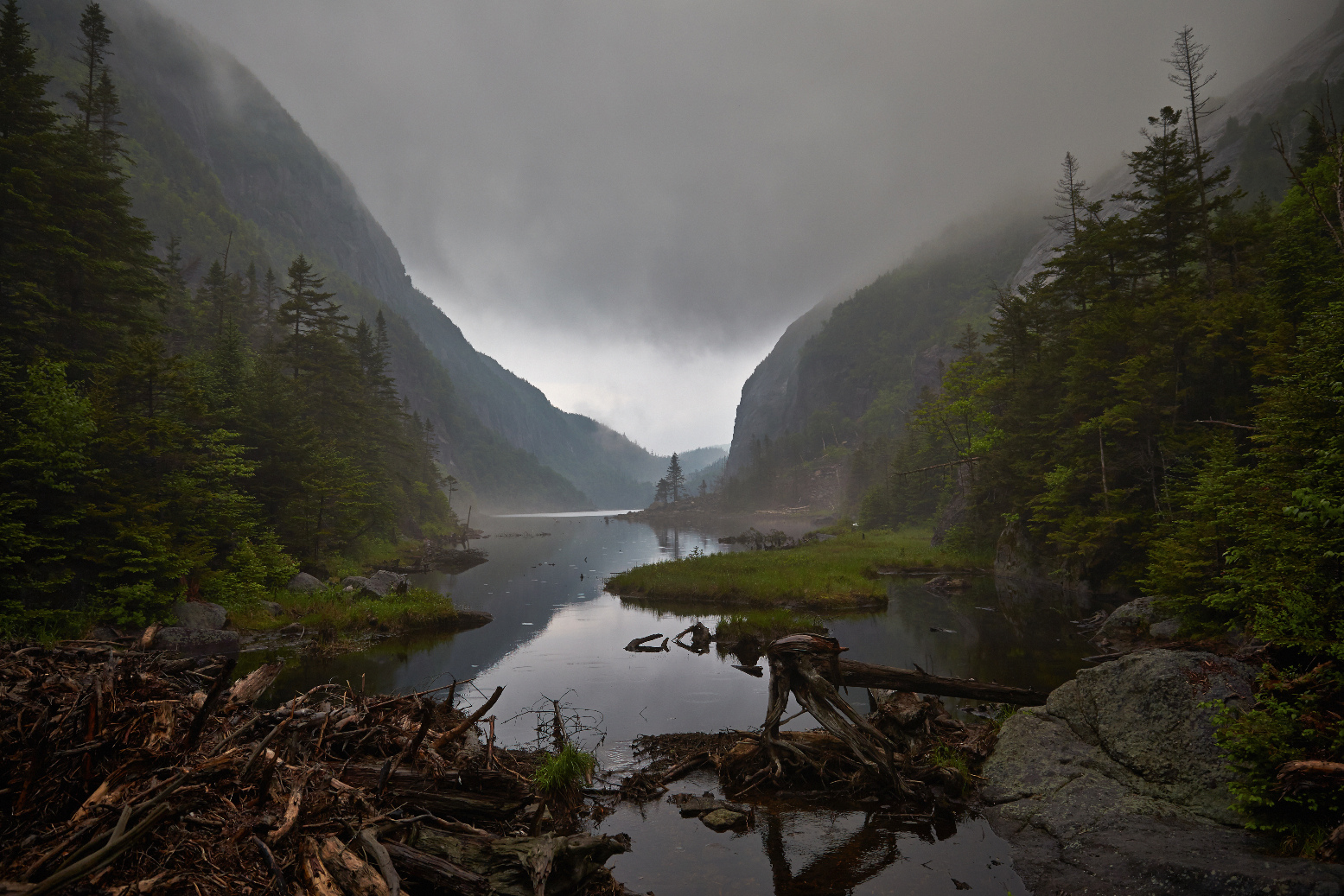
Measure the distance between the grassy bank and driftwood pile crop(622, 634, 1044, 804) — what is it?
768 inches

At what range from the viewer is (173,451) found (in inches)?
969

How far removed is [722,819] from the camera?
1012 centimetres

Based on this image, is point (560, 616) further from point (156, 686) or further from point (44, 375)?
point (156, 686)

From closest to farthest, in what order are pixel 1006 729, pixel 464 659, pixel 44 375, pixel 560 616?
pixel 1006 729 → pixel 44 375 → pixel 464 659 → pixel 560 616

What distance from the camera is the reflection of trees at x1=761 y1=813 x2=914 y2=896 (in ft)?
27.2

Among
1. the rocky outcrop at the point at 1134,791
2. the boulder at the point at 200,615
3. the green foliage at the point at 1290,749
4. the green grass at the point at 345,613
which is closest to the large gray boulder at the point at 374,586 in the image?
the green grass at the point at 345,613

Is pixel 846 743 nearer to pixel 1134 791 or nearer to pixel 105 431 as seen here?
pixel 1134 791

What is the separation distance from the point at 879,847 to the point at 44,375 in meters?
28.6

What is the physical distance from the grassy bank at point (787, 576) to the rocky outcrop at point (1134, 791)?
67.9ft

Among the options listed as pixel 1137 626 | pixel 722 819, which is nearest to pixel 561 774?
pixel 722 819

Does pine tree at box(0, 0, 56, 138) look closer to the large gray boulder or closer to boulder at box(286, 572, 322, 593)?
boulder at box(286, 572, 322, 593)

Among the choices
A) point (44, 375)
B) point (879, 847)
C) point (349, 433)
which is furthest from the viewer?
point (349, 433)

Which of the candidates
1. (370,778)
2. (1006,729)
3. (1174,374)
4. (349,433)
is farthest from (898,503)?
(370,778)

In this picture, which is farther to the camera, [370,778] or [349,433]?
[349,433]
